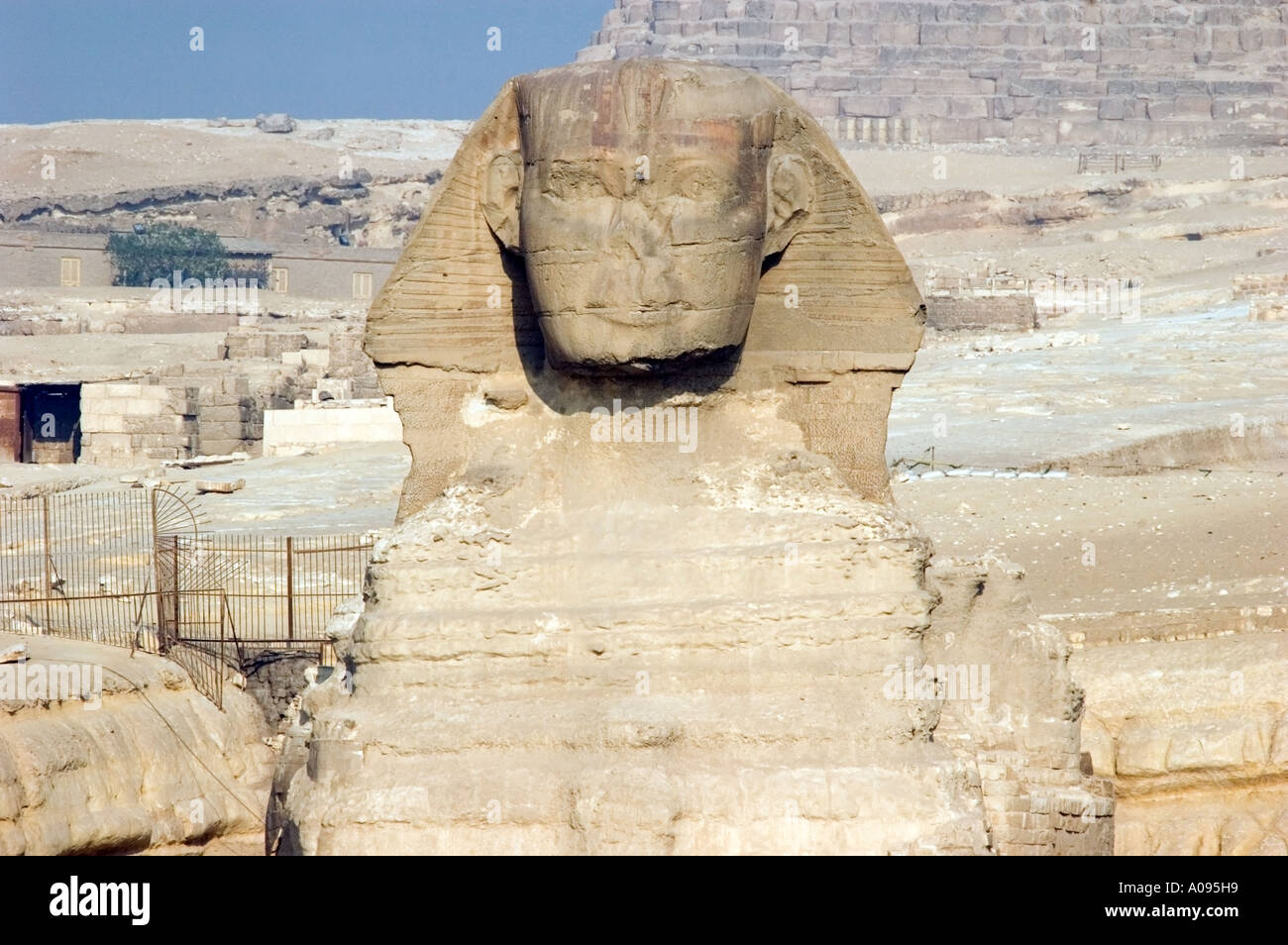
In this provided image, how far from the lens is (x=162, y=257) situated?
237 ft

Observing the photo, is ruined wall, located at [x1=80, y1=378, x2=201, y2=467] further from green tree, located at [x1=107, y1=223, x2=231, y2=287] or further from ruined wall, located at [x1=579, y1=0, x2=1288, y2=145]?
ruined wall, located at [x1=579, y1=0, x2=1288, y2=145]

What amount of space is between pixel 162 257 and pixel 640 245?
67644mm

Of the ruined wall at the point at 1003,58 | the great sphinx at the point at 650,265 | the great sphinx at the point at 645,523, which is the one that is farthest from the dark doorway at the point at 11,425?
the ruined wall at the point at 1003,58

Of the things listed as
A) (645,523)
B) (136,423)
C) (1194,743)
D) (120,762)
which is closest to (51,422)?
(136,423)

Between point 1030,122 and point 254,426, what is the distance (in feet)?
352

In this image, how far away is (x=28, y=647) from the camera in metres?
12.4

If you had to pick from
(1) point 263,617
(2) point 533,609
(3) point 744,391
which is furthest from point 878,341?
(1) point 263,617

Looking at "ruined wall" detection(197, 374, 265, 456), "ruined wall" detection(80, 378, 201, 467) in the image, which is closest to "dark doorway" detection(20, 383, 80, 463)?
"ruined wall" detection(80, 378, 201, 467)

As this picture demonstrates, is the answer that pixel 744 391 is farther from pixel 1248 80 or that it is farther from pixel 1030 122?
pixel 1248 80

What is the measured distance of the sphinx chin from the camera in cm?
720

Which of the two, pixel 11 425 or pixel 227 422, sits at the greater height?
pixel 11 425

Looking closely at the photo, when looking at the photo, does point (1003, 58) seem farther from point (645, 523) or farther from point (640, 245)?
point (640, 245)

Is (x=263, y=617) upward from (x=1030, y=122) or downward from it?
downward

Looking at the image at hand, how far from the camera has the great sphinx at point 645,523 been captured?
6855 millimetres
